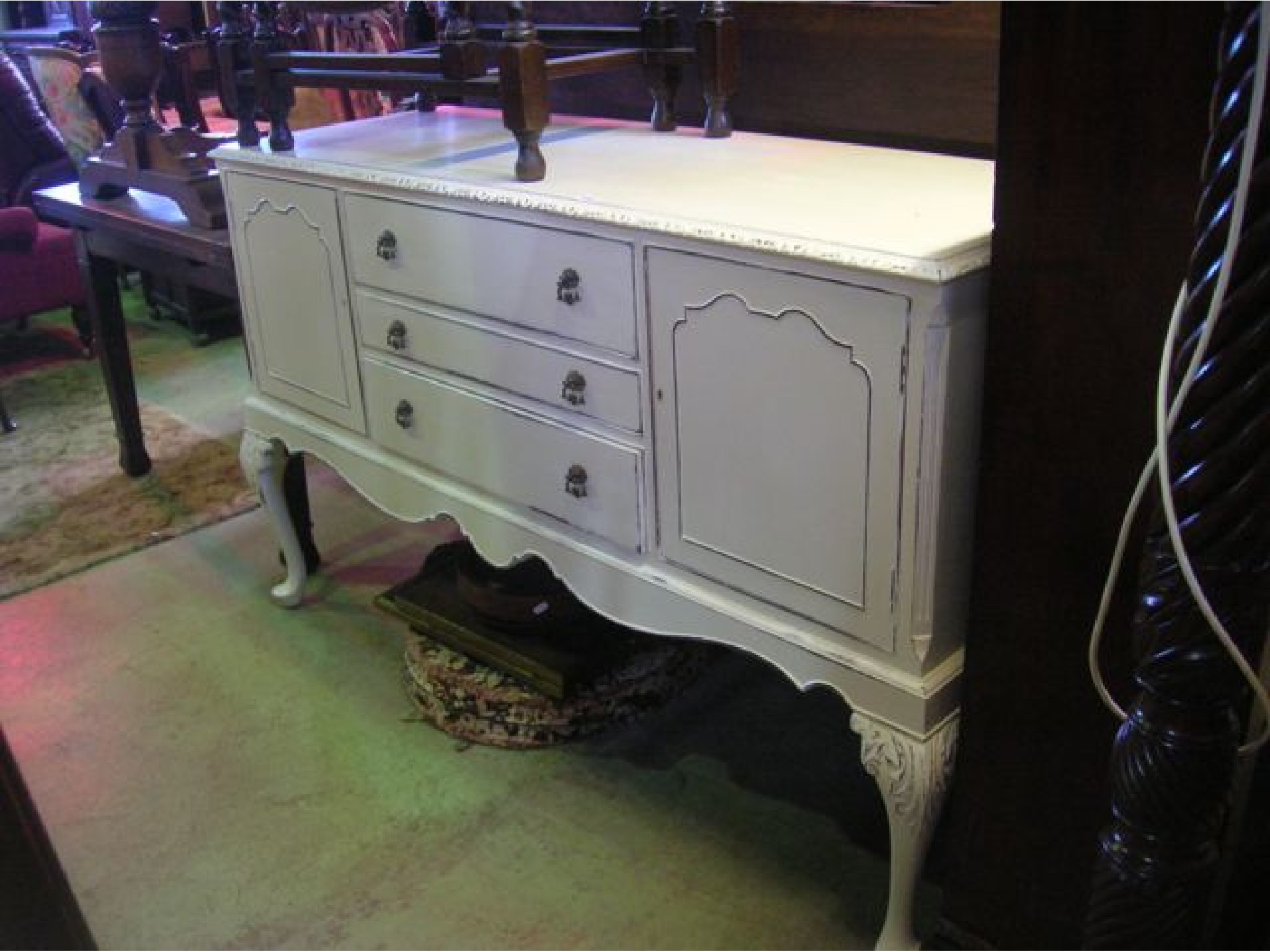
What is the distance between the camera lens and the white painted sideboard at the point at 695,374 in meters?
1.26

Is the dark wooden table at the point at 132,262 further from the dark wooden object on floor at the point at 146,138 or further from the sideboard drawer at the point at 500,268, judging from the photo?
the sideboard drawer at the point at 500,268

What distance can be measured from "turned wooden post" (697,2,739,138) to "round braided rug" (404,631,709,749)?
0.85 meters

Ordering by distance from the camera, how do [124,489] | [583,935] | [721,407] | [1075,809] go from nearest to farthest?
[1075,809] < [721,407] < [583,935] < [124,489]

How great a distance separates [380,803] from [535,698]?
0.94 feet

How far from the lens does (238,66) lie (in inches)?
83.5

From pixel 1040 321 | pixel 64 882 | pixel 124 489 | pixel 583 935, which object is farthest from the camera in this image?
pixel 124 489

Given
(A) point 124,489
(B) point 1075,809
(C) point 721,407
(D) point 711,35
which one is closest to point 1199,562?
(B) point 1075,809

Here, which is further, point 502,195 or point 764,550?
point 502,195

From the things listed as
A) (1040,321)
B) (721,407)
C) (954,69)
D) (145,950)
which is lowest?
(145,950)

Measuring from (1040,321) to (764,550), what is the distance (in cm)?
43

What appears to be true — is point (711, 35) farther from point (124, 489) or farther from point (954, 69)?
point (124, 489)

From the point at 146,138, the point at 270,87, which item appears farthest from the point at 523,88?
the point at 146,138

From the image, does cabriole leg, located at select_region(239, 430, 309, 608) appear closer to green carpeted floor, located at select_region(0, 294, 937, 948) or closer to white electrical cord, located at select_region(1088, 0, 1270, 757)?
green carpeted floor, located at select_region(0, 294, 937, 948)

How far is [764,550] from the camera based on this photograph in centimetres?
143
